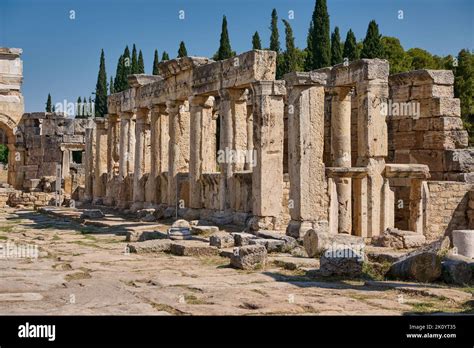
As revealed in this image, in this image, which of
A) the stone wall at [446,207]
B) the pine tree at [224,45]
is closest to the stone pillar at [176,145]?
the stone wall at [446,207]

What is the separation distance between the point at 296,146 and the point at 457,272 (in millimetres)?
5599

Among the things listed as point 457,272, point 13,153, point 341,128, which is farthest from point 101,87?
point 457,272

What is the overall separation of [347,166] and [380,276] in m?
7.63

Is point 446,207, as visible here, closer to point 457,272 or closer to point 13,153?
point 457,272

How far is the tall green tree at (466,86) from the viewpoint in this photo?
31203mm

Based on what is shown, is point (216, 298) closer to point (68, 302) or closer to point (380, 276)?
point (68, 302)

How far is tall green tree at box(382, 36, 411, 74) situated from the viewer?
43281 mm

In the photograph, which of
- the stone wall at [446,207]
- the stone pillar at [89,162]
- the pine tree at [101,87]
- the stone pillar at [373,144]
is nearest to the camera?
the stone pillar at [373,144]

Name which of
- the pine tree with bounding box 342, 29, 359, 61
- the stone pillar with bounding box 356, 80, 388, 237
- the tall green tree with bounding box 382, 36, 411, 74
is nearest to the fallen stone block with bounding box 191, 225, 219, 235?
the stone pillar with bounding box 356, 80, 388, 237

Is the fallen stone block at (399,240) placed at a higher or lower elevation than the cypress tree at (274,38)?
lower

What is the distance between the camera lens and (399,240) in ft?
42.5

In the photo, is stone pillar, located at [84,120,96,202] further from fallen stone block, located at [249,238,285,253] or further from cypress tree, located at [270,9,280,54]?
cypress tree, located at [270,9,280,54]

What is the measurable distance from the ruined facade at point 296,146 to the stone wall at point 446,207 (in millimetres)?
89

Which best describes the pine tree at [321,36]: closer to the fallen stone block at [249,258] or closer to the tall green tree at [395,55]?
the tall green tree at [395,55]
